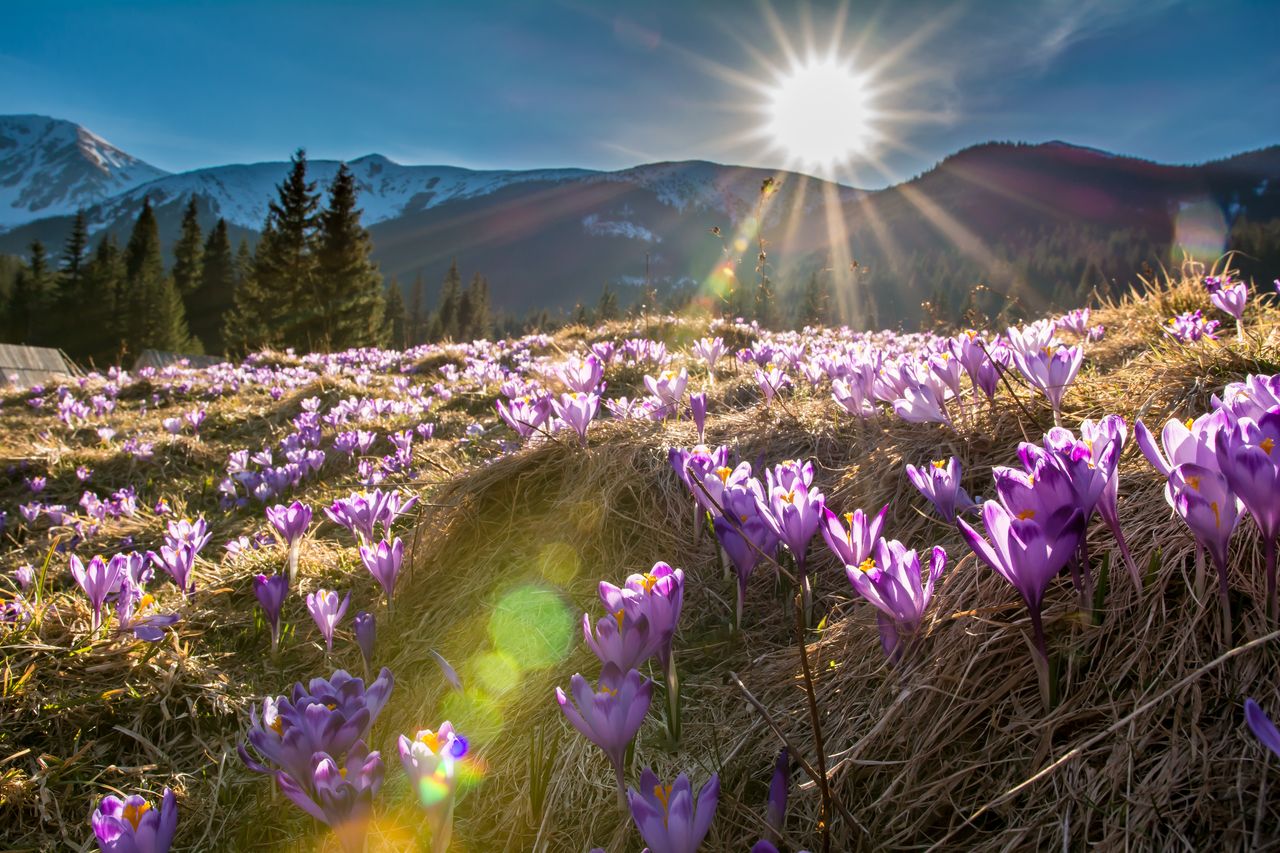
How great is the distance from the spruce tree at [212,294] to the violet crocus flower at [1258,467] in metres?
69.2

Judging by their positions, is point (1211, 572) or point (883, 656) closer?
point (1211, 572)

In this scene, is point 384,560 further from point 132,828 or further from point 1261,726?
point 1261,726

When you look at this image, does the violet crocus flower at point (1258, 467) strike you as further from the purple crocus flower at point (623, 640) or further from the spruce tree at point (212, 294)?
the spruce tree at point (212, 294)

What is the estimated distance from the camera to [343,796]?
1.21 metres

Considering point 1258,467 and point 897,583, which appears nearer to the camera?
point 1258,467

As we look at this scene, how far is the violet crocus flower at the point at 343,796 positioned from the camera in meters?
1.21

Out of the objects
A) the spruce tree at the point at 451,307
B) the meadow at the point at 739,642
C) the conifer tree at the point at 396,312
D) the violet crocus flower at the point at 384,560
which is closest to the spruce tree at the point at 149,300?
the conifer tree at the point at 396,312

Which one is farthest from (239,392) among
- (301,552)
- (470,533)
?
(470,533)

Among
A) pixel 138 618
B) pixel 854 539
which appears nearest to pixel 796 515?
pixel 854 539

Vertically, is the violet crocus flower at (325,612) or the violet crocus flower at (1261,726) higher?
the violet crocus flower at (1261,726)

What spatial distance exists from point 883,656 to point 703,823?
0.65 metres

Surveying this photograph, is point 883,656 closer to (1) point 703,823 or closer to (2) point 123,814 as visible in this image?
(1) point 703,823

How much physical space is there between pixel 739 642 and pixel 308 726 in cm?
115

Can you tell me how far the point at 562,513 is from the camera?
271 cm
